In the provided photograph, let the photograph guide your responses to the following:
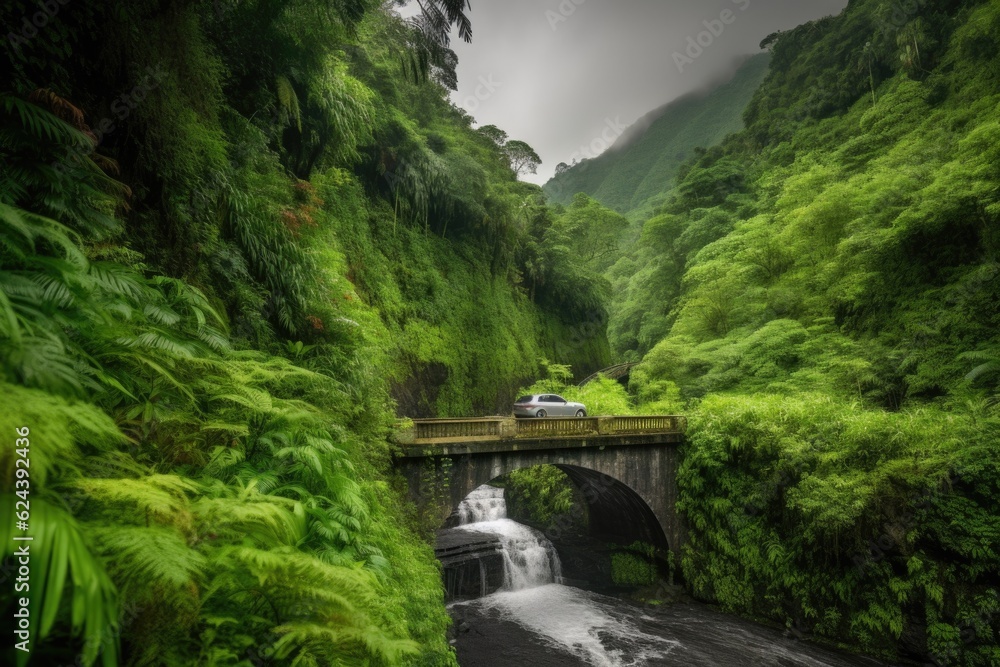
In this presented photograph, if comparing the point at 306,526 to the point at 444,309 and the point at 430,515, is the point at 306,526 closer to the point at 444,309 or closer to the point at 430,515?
the point at 430,515

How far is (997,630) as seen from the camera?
9359 mm

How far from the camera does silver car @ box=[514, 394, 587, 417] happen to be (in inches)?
683

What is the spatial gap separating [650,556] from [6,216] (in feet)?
63.1

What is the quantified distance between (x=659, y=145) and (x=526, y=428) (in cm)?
10425

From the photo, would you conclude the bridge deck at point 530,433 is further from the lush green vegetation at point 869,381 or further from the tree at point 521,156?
the tree at point 521,156

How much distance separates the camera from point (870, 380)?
16094 mm

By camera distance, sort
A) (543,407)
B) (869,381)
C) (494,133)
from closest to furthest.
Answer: (869,381) < (543,407) < (494,133)

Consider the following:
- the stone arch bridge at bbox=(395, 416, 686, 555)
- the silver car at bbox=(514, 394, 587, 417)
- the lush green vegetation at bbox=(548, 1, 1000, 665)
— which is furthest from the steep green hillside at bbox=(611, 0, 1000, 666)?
the silver car at bbox=(514, 394, 587, 417)

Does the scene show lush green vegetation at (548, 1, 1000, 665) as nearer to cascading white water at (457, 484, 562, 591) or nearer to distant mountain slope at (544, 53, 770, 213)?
cascading white water at (457, 484, 562, 591)

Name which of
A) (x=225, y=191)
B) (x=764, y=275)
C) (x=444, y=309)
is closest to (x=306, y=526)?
(x=225, y=191)

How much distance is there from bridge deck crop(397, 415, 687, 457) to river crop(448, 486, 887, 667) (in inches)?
206

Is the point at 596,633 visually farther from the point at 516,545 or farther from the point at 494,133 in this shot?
the point at 494,133
